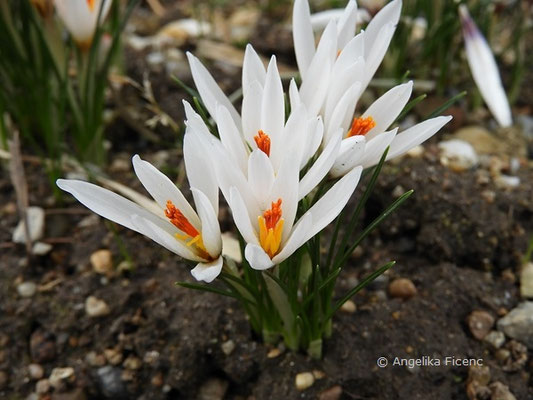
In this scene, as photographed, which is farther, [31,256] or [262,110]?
[31,256]

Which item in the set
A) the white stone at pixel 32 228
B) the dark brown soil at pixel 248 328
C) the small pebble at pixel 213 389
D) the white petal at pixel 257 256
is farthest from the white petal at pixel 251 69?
the white stone at pixel 32 228

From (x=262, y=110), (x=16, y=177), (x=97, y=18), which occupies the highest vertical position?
(x=262, y=110)

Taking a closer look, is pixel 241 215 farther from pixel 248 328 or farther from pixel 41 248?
pixel 41 248

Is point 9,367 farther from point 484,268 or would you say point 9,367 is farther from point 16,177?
point 484,268

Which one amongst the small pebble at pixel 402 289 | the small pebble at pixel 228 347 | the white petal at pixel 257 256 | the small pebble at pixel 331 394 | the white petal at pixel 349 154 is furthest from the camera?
the small pebble at pixel 402 289

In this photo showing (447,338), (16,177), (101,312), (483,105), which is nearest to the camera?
(447,338)

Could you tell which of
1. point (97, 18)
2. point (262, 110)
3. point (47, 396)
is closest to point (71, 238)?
point (47, 396)

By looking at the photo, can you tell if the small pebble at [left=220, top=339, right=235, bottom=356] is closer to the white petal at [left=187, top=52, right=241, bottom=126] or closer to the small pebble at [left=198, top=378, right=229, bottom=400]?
the small pebble at [left=198, top=378, right=229, bottom=400]

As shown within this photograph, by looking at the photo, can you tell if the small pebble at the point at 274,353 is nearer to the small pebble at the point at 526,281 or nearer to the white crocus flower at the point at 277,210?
the white crocus flower at the point at 277,210
